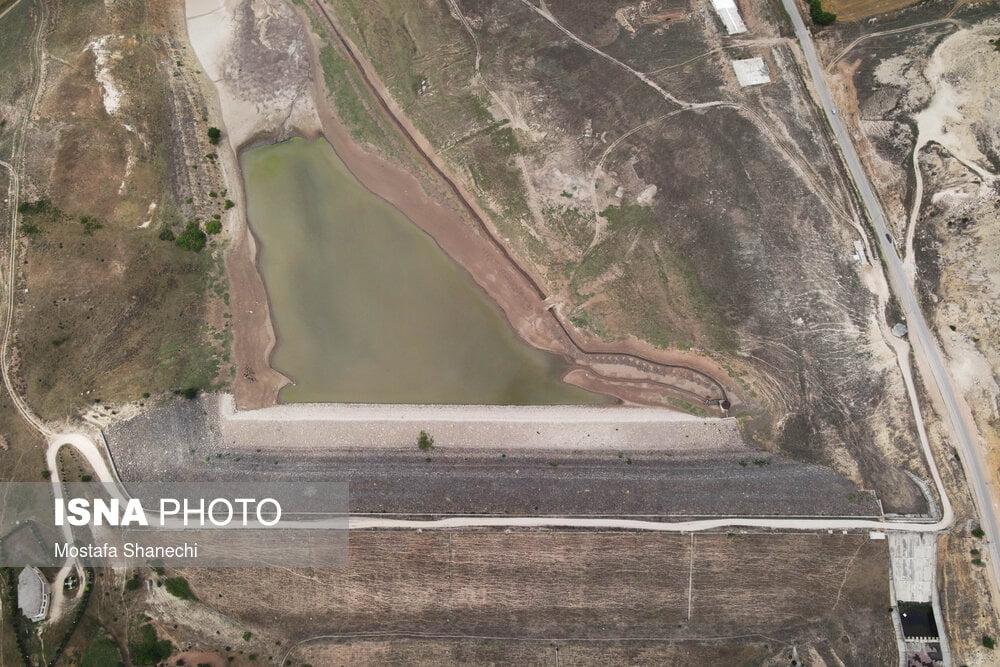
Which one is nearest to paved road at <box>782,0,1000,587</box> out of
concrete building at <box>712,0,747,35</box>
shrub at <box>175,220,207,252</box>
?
concrete building at <box>712,0,747,35</box>

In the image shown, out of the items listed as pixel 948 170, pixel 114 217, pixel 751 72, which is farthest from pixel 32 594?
pixel 948 170

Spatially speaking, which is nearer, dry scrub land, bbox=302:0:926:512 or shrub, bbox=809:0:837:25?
dry scrub land, bbox=302:0:926:512

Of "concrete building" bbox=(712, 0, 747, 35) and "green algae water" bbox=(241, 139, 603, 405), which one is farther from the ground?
"concrete building" bbox=(712, 0, 747, 35)

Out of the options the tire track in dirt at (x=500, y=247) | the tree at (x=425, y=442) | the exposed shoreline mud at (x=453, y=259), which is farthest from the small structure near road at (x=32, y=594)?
the tire track in dirt at (x=500, y=247)

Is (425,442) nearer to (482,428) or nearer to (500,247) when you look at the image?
(482,428)

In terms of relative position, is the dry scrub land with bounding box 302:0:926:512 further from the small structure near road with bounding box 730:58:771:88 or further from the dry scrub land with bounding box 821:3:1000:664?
the dry scrub land with bounding box 821:3:1000:664

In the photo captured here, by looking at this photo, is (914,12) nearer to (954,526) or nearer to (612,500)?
(954,526)
